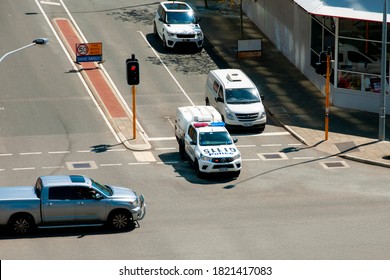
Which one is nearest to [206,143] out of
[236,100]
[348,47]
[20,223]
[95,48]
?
[236,100]

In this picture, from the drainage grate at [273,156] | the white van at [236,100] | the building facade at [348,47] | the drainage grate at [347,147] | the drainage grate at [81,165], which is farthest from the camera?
the building facade at [348,47]

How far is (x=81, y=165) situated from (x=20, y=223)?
32.8 ft

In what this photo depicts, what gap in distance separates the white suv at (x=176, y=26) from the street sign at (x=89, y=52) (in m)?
4.57

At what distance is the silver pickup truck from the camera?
33375 millimetres

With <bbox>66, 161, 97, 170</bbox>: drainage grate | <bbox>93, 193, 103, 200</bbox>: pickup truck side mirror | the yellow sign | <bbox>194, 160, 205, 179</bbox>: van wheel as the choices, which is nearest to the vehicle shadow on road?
<bbox>93, 193, 103, 200</bbox>: pickup truck side mirror

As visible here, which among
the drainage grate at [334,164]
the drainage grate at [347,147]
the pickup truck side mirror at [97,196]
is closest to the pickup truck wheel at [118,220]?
the pickup truck side mirror at [97,196]

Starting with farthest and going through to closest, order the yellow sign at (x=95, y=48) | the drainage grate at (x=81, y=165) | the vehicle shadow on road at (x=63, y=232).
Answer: the yellow sign at (x=95, y=48)
the drainage grate at (x=81, y=165)
the vehicle shadow on road at (x=63, y=232)

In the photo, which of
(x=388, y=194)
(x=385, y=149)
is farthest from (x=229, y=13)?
(x=388, y=194)

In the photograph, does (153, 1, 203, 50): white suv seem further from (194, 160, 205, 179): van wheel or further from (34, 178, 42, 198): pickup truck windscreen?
(34, 178, 42, 198): pickup truck windscreen

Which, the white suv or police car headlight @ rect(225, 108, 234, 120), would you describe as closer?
police car headlight @ rect(225, 108, 234, 120)

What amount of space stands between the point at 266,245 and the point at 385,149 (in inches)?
570

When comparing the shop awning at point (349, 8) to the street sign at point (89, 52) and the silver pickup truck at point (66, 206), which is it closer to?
the street sign at point (89, 52)

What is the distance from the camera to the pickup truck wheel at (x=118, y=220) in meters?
34.4
